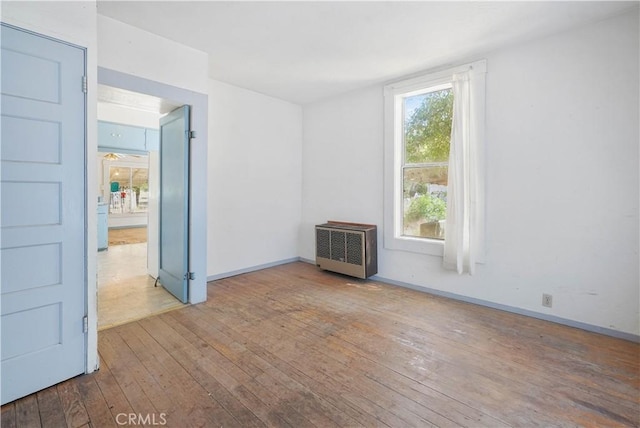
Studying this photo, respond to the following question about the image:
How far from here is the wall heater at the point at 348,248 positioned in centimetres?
400

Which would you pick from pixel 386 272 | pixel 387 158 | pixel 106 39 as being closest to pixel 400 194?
pixel 387 158

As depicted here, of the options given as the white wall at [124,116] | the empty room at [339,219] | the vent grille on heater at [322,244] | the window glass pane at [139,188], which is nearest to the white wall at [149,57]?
the empty room at [339,219]

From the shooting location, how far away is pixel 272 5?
2373 mm

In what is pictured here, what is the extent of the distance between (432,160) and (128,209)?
900 cm

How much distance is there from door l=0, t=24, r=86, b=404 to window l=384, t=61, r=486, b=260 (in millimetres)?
3190

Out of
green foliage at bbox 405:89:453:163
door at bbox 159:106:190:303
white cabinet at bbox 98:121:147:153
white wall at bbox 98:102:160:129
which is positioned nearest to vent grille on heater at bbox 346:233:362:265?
green foliage at bbox 405:89:453:163

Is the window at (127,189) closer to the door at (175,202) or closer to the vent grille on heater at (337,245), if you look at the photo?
the door at (175,202)

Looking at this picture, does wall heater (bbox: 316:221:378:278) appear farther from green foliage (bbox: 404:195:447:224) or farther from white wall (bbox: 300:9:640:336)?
white wall (bbox: 300:9:640:336)

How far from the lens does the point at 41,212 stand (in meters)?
1.81

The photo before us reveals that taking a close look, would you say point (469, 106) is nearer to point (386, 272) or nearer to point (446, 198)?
point (446, 198)

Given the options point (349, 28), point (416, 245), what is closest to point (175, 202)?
point (349, 28)

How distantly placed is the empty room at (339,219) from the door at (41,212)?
0.04ft

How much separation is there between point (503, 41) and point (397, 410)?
326cm

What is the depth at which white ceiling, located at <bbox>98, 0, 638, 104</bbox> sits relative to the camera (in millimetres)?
2381
